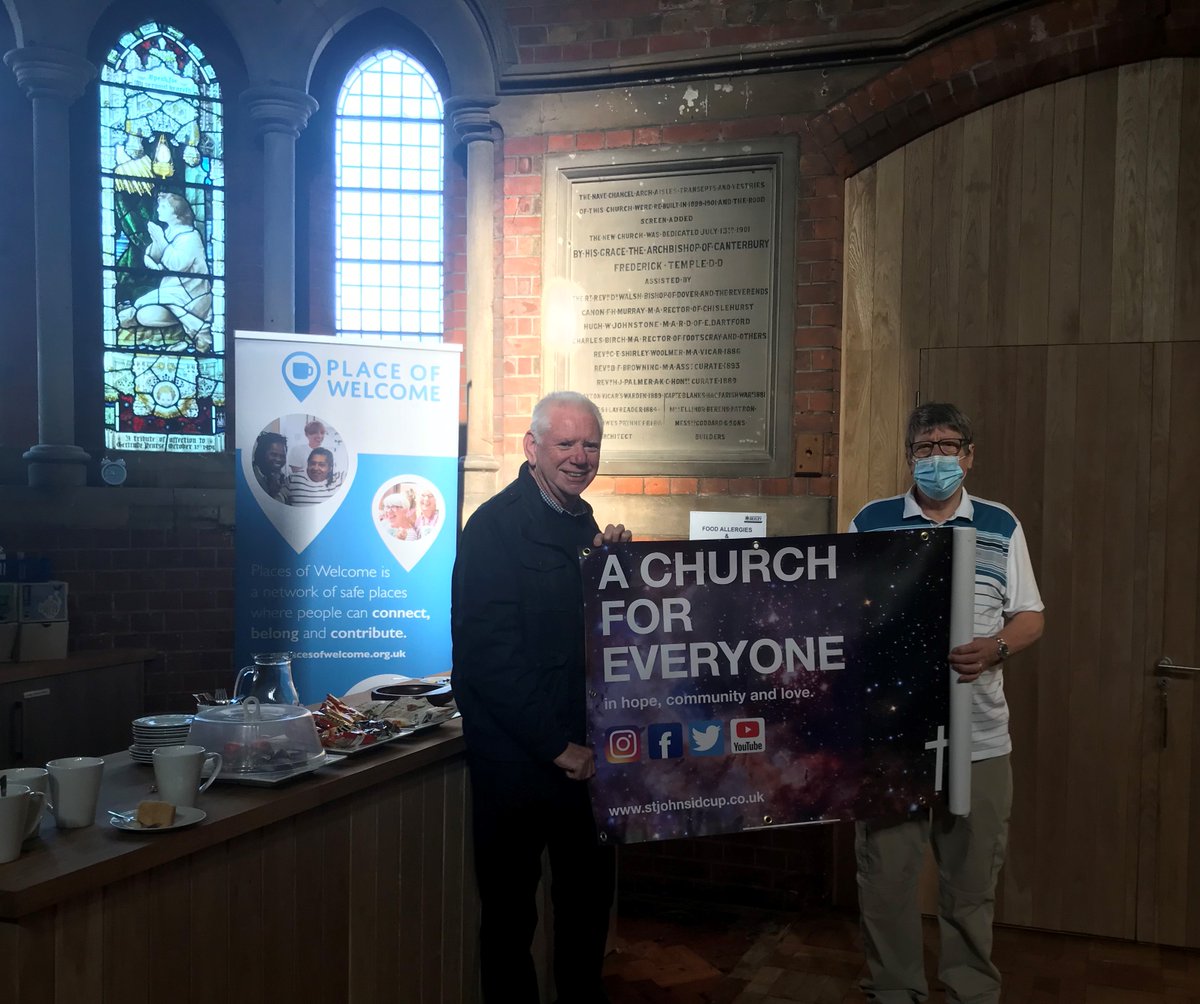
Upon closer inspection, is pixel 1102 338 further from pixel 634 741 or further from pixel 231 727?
pixel 231 727

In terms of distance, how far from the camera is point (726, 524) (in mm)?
4043

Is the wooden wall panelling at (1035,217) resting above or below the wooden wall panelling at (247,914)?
above

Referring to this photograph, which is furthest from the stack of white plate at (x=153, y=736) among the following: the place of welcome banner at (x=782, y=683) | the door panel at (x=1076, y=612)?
the door panel at (x=1076, y=612)

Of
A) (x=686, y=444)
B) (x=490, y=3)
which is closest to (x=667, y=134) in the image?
(x=490, y=3)

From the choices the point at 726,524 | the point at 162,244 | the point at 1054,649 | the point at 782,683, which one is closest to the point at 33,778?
the point at 782,683

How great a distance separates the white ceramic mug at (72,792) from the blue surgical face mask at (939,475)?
1921mm

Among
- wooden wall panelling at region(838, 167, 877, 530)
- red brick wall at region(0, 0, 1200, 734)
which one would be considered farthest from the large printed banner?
wooden wall panelling at region(838, 167, 877, 530)

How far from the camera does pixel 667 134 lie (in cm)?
410

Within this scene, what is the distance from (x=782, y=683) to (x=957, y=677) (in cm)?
41

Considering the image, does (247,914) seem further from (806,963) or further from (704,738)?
(806,963)

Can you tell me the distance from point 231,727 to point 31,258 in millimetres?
3516

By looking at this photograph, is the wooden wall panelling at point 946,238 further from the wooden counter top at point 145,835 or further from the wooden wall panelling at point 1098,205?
the wooden counter top at point 145,835

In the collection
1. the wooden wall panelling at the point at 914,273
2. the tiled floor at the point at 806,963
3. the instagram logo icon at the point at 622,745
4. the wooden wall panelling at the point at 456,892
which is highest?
the wooden wall panelling at the point at 914,273

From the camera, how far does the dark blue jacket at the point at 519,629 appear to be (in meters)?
2.46
